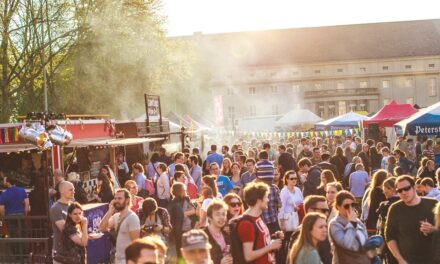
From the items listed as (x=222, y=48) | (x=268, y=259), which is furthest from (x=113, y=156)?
(x=222, y=48)

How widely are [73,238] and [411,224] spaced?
3.80 m

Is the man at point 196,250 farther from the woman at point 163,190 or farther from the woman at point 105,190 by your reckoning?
the woman at point 105,190

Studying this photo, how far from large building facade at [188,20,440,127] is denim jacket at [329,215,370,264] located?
75083 mm

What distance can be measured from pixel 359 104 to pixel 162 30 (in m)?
49.2

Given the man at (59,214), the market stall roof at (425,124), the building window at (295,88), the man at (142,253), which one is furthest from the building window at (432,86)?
the man at (142,253)

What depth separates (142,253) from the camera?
4.47m

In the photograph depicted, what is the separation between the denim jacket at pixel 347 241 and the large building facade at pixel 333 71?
75.1m

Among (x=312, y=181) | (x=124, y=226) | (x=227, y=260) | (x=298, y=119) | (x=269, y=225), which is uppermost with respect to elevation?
(x=298, y=119)

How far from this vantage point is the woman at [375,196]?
935 cm

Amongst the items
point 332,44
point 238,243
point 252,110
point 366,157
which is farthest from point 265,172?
point 332,44

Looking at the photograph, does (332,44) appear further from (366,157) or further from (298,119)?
(366,157)

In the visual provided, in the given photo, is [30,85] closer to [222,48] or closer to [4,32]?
[4,32]

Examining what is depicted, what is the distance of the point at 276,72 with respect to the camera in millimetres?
Result: 85625

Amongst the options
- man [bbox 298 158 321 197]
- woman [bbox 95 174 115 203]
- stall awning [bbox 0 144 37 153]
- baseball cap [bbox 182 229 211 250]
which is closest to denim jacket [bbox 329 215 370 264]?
baseball cap [bbox 182 229 211 250]
